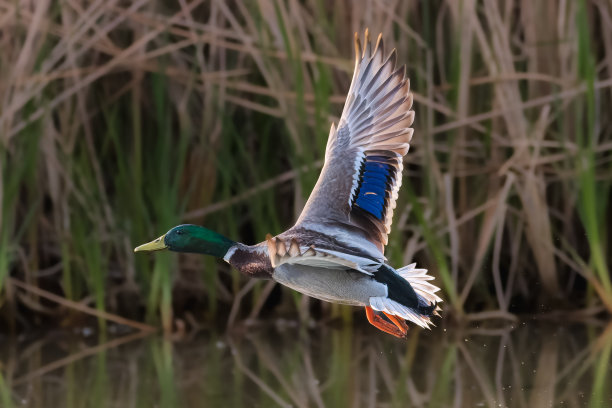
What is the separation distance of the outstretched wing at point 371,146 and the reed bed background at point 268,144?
1051mm

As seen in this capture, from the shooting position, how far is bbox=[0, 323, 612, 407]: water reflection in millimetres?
4590

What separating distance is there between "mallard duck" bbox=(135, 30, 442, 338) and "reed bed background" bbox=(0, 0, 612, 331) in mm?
1075

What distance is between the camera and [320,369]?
496 centimetres

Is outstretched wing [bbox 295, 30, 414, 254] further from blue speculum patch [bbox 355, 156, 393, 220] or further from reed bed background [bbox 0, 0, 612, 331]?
reed bed background [bbox 0, 0, 612, 331]

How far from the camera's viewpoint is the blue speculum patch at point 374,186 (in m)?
3.81

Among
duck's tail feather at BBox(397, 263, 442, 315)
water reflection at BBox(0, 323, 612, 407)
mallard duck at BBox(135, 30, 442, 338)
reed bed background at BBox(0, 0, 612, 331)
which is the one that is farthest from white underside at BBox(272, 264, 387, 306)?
reed bed background at BBox(0, 0, 612, 331)

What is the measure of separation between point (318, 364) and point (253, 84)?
144 cm

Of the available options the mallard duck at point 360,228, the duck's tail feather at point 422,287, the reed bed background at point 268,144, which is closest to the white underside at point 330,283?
the mallard duck at point 360,228

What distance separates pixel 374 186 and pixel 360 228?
7.2 inches

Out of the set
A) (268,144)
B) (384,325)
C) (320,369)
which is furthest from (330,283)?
(268,144)

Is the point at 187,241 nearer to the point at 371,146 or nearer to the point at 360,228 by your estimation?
the point at 360,228

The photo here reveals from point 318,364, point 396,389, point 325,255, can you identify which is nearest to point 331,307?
point 318,364

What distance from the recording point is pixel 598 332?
16.9 feet

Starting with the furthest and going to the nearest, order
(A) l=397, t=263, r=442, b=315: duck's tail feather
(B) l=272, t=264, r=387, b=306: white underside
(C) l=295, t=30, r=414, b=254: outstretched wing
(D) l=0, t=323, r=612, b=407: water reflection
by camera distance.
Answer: (D) l=0, t=323, r=612, b=407: water reflection → (C) l=295, t=30, r=414, b=254: outstretched wing → (A) l=397, t=263, r=442, b=315: duck's tail feather → (B) l=272, t=264, r=387, b=306: white underside
